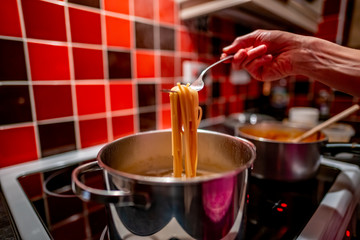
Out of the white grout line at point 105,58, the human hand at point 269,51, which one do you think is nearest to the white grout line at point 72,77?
the white grout line at point 105,58

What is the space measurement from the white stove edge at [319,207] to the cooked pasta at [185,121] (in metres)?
0.25

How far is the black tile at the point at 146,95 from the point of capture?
0.91 meters

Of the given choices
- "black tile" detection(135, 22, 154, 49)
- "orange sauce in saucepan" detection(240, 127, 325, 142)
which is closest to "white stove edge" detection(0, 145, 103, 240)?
"black tile" detection(135, 22, 154, 49)

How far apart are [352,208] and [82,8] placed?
955 millimetres

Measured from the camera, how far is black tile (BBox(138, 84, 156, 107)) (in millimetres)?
907

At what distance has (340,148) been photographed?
0.57 m

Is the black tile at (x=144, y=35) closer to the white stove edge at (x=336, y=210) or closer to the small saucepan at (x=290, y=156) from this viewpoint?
the small saucepan at (x=290, y=156)

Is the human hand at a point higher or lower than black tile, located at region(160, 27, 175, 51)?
lower

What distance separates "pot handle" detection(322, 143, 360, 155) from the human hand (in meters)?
0.22

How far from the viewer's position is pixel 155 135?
19.8 inches

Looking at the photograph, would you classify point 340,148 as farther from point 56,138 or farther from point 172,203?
point 56,138

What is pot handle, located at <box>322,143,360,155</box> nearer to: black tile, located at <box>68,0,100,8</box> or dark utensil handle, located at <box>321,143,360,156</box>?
dark utensil handle, located at <box>321,143,360,156</box>

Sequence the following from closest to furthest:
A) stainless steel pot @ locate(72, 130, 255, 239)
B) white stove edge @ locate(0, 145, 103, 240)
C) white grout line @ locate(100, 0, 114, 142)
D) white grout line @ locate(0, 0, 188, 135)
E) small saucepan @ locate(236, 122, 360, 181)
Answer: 1. stainless steel pot @ locate(72, 130, 255, 239)
2. white stove edge @ locate(0, 145, 103, 240)
3. small saucepan @ locate(236, 122, 360, 181)
4. white grout line @ locate(0, 0, 188, 135)
5. white grout line @ locate(100, 0, 114, 142)

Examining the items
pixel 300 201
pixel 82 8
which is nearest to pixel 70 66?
pixel 82 8
